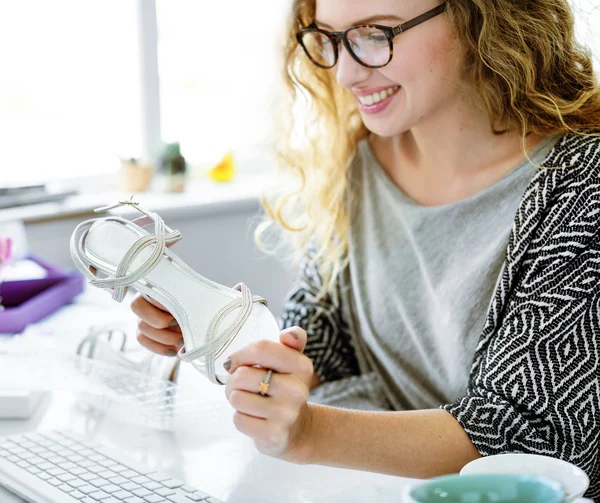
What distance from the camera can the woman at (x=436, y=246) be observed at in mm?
996

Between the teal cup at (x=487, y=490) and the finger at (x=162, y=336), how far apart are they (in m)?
0.55

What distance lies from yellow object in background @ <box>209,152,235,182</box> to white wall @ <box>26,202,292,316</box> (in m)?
0.21

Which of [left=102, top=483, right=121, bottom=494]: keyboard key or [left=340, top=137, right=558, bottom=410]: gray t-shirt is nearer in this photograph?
[left=102, top=483, right=121, bottom=494]: keyboard key

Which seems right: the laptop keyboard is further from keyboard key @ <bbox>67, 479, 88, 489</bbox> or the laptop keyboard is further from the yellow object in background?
the yellow object in background

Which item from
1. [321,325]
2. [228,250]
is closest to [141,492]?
[321,325]

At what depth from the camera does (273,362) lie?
0.86 metres

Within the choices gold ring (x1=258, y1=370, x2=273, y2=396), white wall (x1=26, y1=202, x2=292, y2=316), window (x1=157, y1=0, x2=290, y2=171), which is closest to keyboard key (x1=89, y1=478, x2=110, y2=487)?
gold ring (x1=258, y1=370, x2=273, y2=396)

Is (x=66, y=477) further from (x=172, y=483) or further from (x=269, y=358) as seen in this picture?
(x=269, y=358)

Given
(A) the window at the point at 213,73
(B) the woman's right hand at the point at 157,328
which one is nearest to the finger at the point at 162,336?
(B) the woman's right hand at the point at 157,328

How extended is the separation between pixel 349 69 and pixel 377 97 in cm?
6

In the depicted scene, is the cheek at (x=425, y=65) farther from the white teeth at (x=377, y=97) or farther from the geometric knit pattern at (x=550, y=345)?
the geometric knit pattern at (x=550, y=345)

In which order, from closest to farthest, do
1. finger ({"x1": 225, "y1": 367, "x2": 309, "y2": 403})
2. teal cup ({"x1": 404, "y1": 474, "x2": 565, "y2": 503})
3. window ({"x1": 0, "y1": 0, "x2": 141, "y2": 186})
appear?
teal cup ({"x1": 404, "y1": 474, "x2": 565, "y2": 503}) < finger ({"x1": 225, "y1": 367, "x2": 309, "y2": 403}) < window ({"x1": 0, "y1": 0, "x2": 141, "y2": 186})

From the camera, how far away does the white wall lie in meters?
2.42

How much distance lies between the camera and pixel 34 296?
1.70 metres
